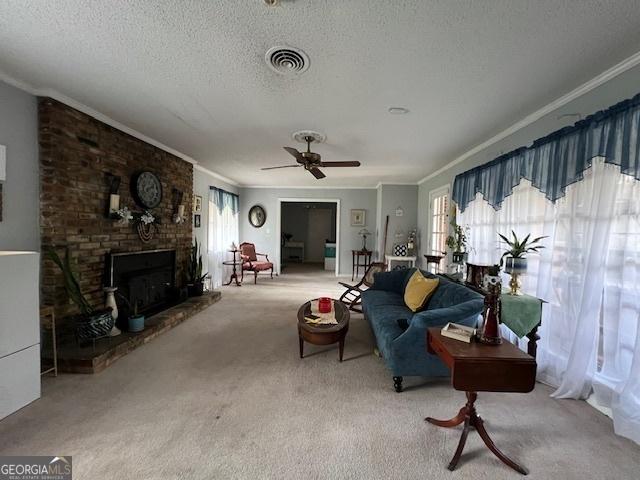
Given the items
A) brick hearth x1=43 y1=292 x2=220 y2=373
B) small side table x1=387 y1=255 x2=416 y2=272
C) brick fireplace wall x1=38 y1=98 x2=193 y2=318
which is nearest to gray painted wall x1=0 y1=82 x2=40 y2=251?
brick fireplace wall x1=38 y1=98 x2=193 y2=318

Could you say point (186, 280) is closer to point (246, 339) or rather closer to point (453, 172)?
point (246, 339)

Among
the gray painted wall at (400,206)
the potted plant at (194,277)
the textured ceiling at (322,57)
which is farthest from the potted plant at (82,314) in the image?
the gray painted wall at (400,206)

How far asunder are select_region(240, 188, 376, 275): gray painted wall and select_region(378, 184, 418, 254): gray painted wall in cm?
76

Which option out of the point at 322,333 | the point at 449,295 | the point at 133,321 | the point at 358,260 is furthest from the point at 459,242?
the point at 133,321

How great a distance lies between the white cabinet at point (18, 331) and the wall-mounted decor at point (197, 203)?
133 inches

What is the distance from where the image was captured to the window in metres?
5.36

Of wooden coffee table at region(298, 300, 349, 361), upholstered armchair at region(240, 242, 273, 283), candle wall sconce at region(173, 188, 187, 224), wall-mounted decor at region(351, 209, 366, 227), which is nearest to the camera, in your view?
wooden coffee table at region(298, 300, 349, 361)

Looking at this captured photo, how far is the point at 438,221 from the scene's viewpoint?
18.5 ft

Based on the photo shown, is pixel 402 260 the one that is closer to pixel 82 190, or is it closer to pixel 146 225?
pixel 146 225

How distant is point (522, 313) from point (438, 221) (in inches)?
138

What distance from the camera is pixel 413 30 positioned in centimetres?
166

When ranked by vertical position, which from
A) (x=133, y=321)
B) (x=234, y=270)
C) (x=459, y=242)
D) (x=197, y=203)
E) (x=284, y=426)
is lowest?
(x=284, y=426)

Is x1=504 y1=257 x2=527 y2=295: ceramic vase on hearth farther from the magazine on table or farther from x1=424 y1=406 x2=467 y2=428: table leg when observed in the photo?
x1=424 y1=406 x2=467 y2=428: table leg

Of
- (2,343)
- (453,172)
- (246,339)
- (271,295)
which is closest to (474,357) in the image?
(246,339)
